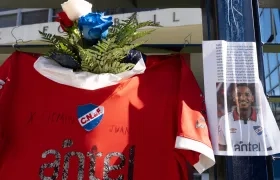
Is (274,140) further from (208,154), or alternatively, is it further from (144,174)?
(144,174)

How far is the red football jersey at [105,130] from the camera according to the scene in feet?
4.20

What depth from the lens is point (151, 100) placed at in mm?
1393

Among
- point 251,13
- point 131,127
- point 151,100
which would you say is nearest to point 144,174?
point 131,127

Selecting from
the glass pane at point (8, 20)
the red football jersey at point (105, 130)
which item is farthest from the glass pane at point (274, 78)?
the glass pane at point (8, 20)

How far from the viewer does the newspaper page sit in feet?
4.27

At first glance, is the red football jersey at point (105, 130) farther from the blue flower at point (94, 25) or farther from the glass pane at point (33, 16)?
the glass pane at point (33, 16)

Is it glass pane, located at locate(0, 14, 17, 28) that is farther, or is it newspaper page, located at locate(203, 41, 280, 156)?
glass pane, located at locate(0, 14, 17, 28)

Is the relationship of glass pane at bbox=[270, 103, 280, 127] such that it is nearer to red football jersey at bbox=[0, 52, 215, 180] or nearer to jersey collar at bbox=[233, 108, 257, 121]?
jersey collar at bbox=[233, 108, 257, 121]

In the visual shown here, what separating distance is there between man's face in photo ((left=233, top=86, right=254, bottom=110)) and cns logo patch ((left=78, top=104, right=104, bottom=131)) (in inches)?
19.7

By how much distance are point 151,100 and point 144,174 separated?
279mm

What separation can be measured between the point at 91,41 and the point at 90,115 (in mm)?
274

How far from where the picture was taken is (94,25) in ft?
4.26

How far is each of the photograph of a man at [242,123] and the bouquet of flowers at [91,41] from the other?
404 millimetres

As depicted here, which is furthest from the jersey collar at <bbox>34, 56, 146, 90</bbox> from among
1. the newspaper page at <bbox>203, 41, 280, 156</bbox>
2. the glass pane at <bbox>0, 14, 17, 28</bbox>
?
the glass pane at <bbox>0, 14, 17, 28</bbox>
